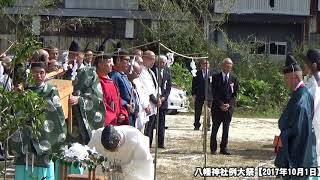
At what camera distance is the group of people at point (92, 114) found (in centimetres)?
638

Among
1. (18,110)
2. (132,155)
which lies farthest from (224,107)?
(18,110)

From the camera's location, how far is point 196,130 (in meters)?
15.5

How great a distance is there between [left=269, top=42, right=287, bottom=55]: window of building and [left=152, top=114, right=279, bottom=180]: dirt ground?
12013mm

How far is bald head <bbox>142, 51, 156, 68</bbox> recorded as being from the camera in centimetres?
1061

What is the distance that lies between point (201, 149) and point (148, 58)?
2.48m

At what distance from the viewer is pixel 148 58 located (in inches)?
420

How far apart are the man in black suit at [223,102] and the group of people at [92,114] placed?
82.5 inches

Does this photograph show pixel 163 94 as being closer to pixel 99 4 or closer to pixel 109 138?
pixel 109 138

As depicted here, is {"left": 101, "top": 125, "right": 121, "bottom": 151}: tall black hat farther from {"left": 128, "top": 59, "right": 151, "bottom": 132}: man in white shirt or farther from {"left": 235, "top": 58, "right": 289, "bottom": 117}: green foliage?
{"left": 235, "top": 58, "right": 289, "bottom": 117}: green foliage

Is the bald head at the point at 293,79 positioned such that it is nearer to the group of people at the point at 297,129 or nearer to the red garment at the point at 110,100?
the group of people at the point at 297,129

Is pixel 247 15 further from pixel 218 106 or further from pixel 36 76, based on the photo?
pixel 36 76

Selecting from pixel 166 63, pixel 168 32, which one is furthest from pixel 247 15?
pixel 166 63

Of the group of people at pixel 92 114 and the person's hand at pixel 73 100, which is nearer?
the group of people at pixel 92 114

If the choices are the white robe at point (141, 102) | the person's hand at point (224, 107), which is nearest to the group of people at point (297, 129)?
the white robe at point (141, 102)
